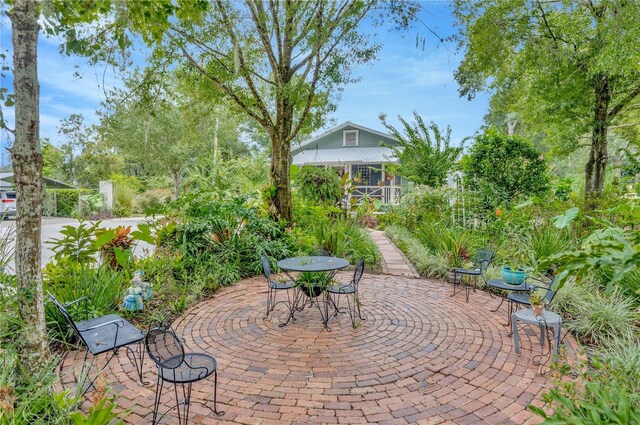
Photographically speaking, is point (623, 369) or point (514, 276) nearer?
point (623, 369)

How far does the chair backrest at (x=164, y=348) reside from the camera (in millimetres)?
2602

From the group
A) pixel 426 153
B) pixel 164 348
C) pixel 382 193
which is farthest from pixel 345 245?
pixel 382 193

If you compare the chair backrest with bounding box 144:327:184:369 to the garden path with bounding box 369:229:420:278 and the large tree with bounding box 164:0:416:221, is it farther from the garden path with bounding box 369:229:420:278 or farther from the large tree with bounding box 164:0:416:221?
the large tree with bounding box 164:0:416:221

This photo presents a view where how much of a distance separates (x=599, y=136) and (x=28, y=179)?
1163cm

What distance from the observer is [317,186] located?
1080 centimetres

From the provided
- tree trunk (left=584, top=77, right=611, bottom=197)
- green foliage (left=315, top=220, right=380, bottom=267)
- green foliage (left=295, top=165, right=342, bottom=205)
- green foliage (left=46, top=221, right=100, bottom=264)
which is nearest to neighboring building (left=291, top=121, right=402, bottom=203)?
green foliage (left=295, top=165, right=342, bottom=205)

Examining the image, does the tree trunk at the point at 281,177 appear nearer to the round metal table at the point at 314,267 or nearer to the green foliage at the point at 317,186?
the green foliage at the point at 317,186

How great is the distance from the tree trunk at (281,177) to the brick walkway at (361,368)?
359 centimetres

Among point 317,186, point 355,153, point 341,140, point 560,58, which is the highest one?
point 341,140

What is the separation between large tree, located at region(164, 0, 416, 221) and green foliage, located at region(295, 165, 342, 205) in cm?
210

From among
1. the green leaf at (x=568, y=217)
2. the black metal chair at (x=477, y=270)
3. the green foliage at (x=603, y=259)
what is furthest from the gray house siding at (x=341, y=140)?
the green foliage at (x=603, y=259)

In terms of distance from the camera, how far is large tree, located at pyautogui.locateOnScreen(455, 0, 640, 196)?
22.4 feet

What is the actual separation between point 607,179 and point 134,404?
617 inches

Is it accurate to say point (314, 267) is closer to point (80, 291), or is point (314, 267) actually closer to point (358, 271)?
point (358, 271)
